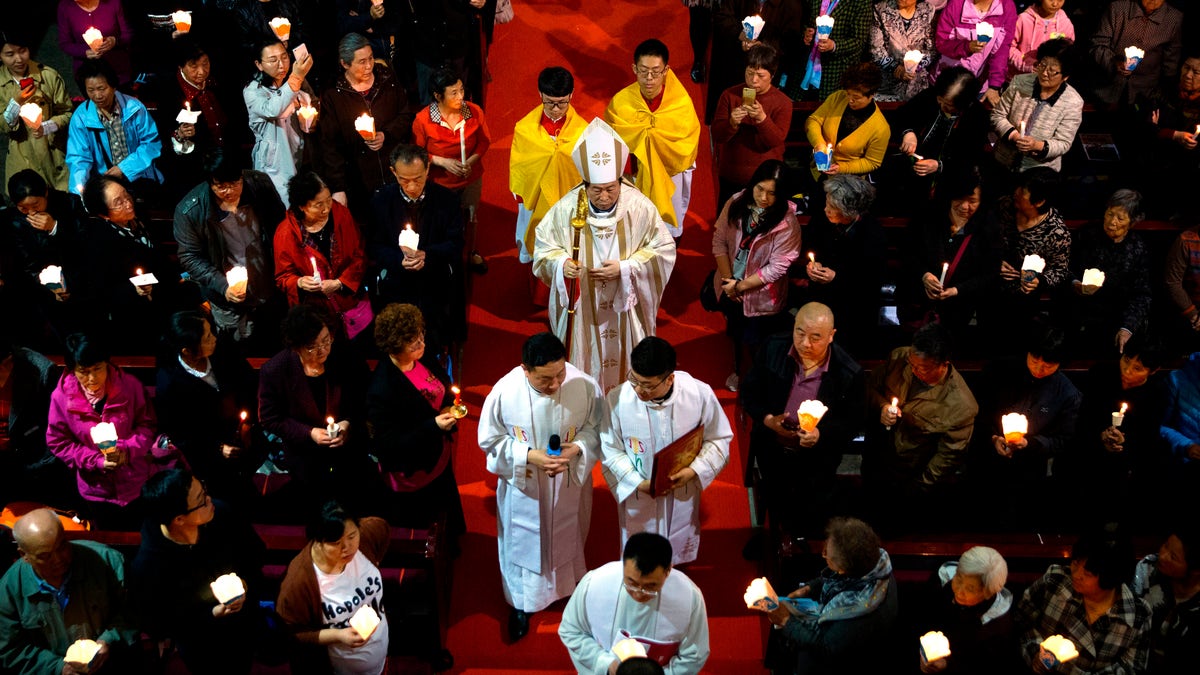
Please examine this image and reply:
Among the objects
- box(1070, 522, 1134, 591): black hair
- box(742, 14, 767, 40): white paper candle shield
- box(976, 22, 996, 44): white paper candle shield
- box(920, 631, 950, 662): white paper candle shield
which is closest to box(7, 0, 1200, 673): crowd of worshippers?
box(1070, 522, 1134, 591): black hair

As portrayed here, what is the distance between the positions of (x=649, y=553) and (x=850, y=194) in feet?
9.43

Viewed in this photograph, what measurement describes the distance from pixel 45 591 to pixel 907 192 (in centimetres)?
566

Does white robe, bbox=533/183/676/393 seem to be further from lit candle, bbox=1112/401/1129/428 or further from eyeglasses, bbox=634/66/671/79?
lit candle, bbox=1112/401/1129/428

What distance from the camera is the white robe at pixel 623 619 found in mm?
4949

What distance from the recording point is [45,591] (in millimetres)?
5223

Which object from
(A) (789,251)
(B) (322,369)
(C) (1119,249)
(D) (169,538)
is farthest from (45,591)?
(C) (1119,249)

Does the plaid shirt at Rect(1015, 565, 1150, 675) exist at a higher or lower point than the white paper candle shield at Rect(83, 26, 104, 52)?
lower

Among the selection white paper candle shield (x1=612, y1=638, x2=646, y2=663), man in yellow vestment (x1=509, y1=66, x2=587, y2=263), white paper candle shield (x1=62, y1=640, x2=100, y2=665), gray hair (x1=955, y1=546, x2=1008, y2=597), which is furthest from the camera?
man in yellow vestment (x1=509, y1=66, x2=587, y2=263)

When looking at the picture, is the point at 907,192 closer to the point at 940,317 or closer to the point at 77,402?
the point at 940,317

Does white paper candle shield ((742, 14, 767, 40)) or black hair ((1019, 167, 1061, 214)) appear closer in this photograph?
black hair ((1019, 167, 1061, 214))

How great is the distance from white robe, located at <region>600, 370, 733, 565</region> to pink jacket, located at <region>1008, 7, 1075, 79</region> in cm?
453

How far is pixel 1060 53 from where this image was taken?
7875mm

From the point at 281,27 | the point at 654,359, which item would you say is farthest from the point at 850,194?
the point at 281,27

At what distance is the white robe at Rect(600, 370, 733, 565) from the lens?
5762 millimetres
